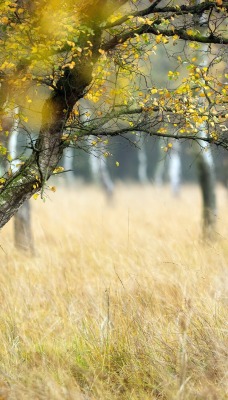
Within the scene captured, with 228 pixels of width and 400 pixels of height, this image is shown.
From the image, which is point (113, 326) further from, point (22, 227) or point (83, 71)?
point (22, 227)

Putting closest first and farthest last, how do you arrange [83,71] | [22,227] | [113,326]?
[83,71] < [113,326] < [22,227]

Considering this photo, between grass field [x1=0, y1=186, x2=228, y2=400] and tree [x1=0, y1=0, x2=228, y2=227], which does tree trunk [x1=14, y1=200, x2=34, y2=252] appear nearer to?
grass field [x1=0, y1=186, x2=228, y2=400]

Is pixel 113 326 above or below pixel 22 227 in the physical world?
below

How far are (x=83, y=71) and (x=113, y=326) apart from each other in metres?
2.55

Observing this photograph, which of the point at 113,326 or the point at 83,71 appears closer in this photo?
the point at 83,71

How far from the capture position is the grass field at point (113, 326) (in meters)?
4.63

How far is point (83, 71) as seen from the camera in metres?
5.37

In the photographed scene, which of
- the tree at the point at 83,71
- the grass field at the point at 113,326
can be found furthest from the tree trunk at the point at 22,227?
the tree at the point at 83,71

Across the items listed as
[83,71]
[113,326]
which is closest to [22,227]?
[113,326]

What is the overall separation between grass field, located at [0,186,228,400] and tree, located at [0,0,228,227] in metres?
1.35

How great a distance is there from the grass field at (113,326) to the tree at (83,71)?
135cm

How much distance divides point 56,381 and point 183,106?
267cm

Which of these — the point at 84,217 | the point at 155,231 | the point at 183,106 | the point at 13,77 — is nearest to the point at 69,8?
the point at 13,77

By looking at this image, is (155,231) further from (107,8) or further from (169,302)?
(107,8)
